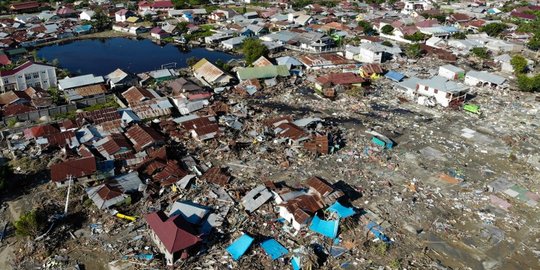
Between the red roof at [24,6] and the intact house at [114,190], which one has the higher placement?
the intact house at [114,190]

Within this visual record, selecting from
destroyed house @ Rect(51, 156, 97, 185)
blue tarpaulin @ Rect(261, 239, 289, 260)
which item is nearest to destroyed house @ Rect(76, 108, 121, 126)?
destroyed house @ Rect(51, 156, 97, 185)

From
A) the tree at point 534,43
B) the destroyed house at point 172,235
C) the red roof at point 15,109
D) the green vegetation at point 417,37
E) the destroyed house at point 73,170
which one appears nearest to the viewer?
the destroyed house at point 172,235

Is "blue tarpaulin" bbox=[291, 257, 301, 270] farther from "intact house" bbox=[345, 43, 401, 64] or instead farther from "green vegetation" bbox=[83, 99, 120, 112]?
"intact house" bbox=[345, 43, 401, 64]

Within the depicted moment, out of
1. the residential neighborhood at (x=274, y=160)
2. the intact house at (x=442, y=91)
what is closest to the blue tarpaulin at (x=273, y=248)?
the residential neighborhood at (x=274, y=160)

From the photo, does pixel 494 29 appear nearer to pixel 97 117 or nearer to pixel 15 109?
pixel 97 117

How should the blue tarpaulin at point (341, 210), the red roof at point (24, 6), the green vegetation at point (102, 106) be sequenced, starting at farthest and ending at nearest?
the red roof at point (24, 6) < the green vegetation at point (102, 106) < the blue tarpaulin at point (341, 210)

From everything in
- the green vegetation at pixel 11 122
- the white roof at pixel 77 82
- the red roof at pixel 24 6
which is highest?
the white roof at pixel 77 82

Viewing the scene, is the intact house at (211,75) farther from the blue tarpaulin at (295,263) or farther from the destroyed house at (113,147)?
the blue tarpaulin at (295,263)
